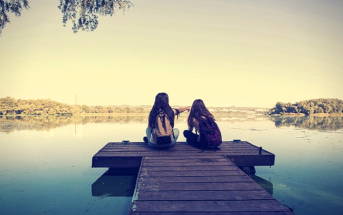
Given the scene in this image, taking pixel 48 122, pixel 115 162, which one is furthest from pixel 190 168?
pixel 48 122

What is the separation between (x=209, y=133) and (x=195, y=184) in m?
2.48

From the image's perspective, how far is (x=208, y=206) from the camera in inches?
103

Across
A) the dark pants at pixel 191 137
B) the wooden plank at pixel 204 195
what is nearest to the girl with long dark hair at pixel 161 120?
the dark pants at pixel 191 137

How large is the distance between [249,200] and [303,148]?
9027 millimetres

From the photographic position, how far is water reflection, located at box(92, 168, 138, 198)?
4770mm

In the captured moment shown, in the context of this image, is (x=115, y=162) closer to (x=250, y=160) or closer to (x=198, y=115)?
(x=198, y=115)

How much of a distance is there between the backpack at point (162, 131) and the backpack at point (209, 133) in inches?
32.2

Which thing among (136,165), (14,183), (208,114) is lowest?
(14,183)

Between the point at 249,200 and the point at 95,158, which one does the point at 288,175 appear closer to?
the point at 249,200

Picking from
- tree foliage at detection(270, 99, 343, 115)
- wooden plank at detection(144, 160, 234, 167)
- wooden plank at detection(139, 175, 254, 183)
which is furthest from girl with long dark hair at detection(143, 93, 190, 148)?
tree foliage at detection(270, 99, 343, 115)

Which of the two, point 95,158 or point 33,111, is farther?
point 33,111

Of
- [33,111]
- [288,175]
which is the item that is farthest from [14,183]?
[33,111]

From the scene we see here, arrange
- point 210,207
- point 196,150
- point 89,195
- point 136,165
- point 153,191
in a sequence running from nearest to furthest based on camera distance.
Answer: point 210,207
point 153,191
point 89,195
point 136,165
point 196,150

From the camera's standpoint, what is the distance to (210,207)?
2.59 metres
